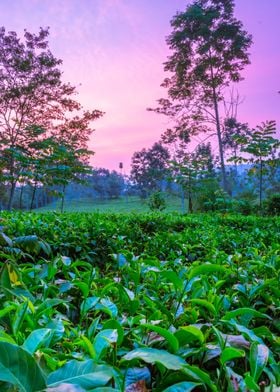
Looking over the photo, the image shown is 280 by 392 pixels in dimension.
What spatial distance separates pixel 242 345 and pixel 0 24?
13.1 metres

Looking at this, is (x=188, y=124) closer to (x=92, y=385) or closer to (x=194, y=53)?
(x=194, y=53)

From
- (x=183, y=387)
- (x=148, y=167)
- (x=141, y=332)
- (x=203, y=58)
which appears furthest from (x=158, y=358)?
(x=148, y=167)

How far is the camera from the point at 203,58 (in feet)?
48.6

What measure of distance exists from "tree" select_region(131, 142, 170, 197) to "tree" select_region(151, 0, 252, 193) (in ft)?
33.8

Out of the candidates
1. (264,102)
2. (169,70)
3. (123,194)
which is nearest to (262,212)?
(264,102)

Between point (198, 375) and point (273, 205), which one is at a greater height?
point (273, 205)

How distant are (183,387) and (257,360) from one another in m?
0.16

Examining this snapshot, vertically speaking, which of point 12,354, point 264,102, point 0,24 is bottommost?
point 12,354

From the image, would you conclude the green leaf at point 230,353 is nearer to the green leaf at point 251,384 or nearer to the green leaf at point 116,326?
the green leaf at point 251,384

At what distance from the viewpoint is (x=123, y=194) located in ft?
102

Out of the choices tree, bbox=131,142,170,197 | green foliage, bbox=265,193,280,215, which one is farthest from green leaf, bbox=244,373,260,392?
tree, bbox=131,142,170,197

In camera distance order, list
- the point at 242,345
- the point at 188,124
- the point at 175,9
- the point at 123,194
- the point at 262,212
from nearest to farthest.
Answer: the point at 242,345 < the point at 262,212 < the point at 175,9 < the point at 188,124 < the point at 123,194

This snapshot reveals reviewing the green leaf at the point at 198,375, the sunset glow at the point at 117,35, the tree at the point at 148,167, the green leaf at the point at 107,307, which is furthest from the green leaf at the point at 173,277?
the tree at the point at 148,167

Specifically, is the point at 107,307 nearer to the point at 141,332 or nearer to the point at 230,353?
the point at 141,332
